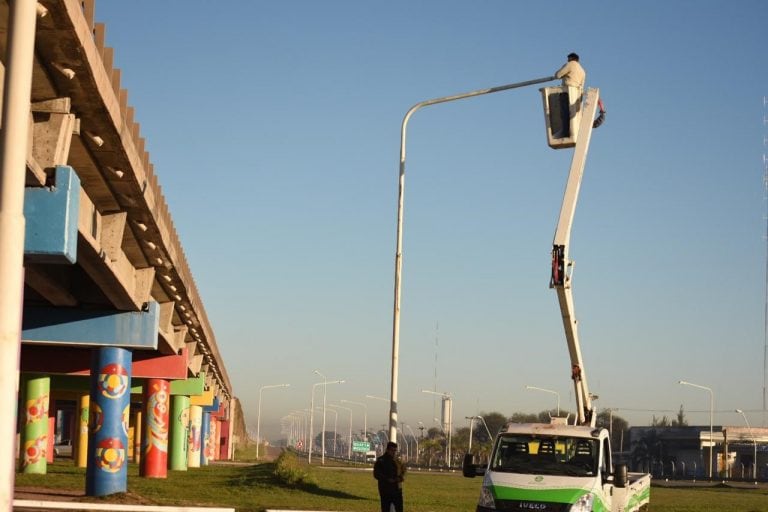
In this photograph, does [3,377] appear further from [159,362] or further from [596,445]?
[159,362]

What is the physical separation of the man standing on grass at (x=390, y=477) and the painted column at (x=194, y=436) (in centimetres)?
4347

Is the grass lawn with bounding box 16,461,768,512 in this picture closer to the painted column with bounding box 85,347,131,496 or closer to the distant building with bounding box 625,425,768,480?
the painted column with bounding box 85,347,131,496

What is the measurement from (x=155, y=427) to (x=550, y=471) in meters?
23.9

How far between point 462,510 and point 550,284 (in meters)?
9.52

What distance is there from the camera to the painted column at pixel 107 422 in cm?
2942

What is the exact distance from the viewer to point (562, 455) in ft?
70.2

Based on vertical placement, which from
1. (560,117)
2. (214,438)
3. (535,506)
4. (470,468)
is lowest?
(214,438)

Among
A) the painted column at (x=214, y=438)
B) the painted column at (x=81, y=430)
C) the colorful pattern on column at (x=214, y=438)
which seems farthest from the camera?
the painted column at (x=214, y=438)

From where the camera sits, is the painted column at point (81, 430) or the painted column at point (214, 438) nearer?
the painted column at point (81, 430)

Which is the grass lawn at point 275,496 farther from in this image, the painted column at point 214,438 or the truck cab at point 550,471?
the painted column at point 214,438

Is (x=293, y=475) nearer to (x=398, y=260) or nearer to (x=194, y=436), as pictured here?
(x=398, y=260)

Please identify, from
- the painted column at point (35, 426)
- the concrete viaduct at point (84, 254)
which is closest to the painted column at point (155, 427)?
the concrete viaduct at point (84, 254)

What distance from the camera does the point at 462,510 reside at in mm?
31547

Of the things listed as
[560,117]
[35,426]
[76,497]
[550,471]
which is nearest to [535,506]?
[550,471]
